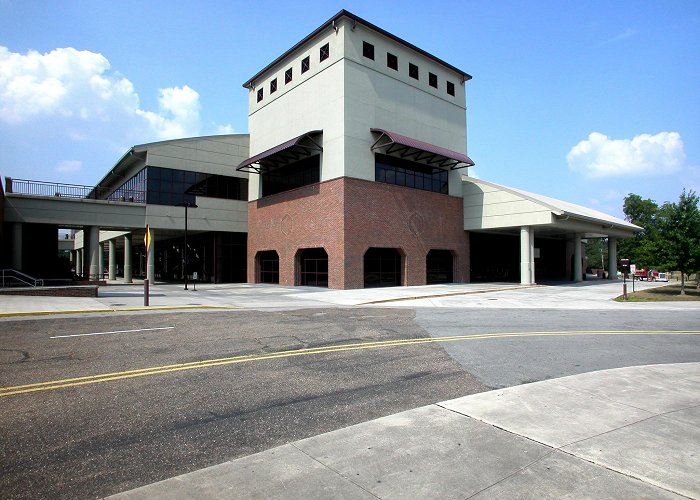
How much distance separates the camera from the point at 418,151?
32.6 meters

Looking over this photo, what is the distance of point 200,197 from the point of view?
126 feet

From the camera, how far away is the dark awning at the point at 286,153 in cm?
3072

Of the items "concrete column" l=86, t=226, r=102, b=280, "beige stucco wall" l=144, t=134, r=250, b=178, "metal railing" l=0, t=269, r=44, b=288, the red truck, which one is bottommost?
the red truck

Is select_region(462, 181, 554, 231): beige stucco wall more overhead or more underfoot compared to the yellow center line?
more overhead

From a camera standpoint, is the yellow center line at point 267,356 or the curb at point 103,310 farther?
the curb at point 103,310

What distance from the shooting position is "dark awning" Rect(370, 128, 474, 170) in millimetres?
29953

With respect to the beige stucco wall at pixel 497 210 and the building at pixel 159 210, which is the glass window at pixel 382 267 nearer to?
the beige stucco wall at pixel 497 210

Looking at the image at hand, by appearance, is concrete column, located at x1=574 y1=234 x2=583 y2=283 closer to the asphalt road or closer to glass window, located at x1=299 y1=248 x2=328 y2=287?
glass window, located at x1=299 y1=248 x2=328 y2=287

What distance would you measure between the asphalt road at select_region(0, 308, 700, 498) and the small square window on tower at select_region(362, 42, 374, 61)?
79.6ft

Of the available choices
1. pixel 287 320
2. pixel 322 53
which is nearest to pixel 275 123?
pixel 322 53

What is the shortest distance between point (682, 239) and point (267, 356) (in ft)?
95.8

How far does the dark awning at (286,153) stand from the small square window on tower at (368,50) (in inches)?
259

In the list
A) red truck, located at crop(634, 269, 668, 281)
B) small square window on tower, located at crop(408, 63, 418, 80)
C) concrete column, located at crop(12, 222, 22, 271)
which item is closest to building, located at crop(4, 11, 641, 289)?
small square window on tower, located at crop(408, 63, 418, 80)

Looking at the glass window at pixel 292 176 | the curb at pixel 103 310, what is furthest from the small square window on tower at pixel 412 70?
the curb at pixel 103 310
